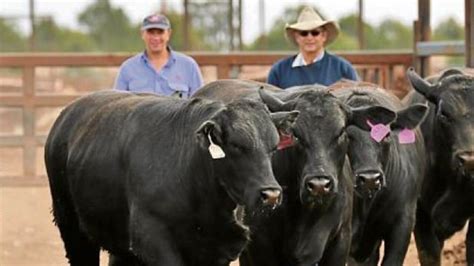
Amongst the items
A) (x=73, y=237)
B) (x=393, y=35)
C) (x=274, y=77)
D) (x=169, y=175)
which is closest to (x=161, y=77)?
(x=274, y=77)

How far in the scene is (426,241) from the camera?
9.73m

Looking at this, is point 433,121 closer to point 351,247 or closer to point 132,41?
point 351,247

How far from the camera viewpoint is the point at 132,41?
4131 cm

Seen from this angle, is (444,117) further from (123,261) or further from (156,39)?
(123,261)

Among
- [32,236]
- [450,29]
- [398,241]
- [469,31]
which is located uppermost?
[469,31]

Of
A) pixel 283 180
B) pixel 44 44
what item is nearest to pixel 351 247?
pixel 283 180

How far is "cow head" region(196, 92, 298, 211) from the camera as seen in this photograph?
6882 mm

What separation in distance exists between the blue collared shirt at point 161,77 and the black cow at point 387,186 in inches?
50.5

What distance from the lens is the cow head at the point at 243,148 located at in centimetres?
688

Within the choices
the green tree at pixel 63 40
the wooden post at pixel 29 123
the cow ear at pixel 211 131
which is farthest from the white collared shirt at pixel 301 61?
the green tree at pixel 63 40

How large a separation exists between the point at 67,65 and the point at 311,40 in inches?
247

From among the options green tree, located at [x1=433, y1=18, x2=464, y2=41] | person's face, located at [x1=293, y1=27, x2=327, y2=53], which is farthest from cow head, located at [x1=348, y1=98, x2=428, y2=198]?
green tree, located at [x1=433, y1=18, x2=464, y2=41]

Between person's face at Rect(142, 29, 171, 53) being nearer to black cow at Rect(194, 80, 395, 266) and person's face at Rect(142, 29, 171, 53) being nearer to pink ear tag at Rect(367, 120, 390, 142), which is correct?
black cow at Rect(194, 80, 395, 266)

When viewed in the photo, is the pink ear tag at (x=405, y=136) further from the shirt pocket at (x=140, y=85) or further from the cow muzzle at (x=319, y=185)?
the shirt pocket at (x=140, y=85)
